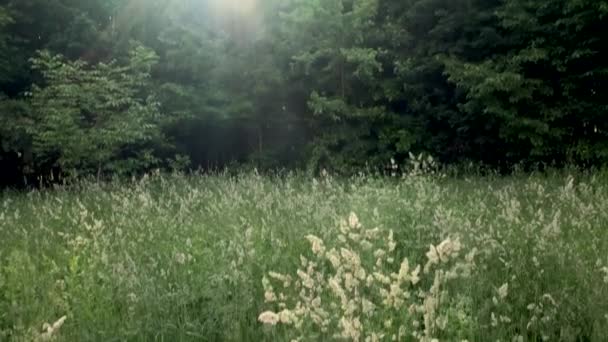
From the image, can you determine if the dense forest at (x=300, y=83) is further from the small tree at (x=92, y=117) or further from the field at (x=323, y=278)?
the field at (x=323, y=278)

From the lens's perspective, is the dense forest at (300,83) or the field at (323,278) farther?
the dense forest at (300,83)

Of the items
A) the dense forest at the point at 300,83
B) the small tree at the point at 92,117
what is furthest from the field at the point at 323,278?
the dense forest at the point at 300,83

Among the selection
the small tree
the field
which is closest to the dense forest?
the small tree

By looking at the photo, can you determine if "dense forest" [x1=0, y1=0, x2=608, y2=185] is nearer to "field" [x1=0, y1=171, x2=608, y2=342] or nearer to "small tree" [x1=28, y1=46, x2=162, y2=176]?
"small tree" [x1=28, y1=46, x2=162, y2=176]

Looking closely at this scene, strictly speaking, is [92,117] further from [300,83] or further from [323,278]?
[323,278]

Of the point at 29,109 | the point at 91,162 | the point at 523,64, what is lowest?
the point at 91,162

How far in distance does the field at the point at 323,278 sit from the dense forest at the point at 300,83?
6.17m

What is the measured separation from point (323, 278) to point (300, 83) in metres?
11.3

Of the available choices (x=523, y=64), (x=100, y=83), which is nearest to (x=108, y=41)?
(x=100, y=83)

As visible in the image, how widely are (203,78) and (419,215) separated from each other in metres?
10.3

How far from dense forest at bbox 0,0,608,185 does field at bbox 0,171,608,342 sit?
20.2 ft

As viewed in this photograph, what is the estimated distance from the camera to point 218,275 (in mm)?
4238

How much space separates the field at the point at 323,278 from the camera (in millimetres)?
2951

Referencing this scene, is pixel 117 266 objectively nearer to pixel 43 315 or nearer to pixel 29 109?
pixel 43 315
